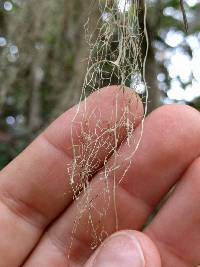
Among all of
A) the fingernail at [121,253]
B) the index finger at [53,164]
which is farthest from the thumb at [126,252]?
the index finger at [53,164]

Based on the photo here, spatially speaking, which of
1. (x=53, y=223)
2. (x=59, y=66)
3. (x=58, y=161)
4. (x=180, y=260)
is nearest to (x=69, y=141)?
(x=58, y=161)

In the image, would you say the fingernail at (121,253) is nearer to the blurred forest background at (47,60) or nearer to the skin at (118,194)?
the skin at (118,194)

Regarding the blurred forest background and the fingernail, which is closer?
the fingernail

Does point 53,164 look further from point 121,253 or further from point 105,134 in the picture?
point 121,253

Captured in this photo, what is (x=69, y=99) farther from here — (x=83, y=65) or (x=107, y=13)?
(x=107, y=13)

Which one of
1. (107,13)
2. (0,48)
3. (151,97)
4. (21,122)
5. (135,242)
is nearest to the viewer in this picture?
(135,242)

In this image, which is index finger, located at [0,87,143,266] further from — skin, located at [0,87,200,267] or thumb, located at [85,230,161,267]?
thumb, located at [85,230,161,267]

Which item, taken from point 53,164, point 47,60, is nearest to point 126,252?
point 53,164

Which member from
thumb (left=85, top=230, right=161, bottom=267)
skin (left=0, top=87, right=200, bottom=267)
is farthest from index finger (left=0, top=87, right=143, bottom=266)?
thumb (left=85, top=230, right=161, bottom=267)

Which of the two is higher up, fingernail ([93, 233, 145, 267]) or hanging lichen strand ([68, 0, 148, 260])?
hanging lichen strand ([68, 0, 148, 260])
